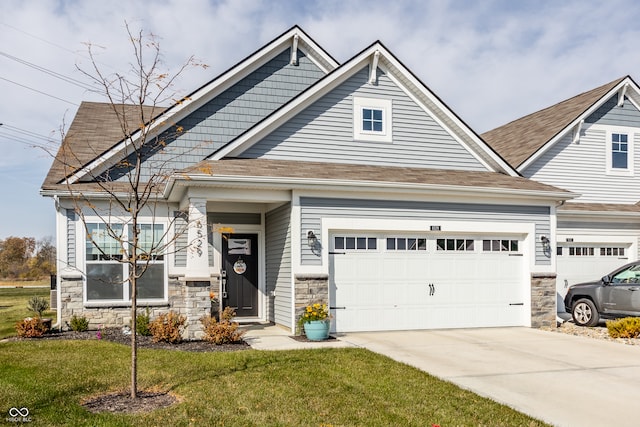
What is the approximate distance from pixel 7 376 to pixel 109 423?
308 centimetres

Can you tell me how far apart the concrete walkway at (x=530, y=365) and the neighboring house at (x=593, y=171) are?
14.6 ft

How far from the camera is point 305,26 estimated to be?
16797 mm

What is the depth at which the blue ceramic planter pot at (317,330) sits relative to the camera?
11.4m

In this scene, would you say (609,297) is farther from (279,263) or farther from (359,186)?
(279,263)

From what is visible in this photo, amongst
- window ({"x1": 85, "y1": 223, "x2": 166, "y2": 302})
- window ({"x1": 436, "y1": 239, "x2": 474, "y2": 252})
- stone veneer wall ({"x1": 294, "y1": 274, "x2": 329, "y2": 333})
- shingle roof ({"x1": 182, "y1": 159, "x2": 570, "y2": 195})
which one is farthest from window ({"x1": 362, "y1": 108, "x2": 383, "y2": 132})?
window ({"x1": 85, "y1": 223, "x2": 166, "y2": 302})

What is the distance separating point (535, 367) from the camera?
905 centimetres

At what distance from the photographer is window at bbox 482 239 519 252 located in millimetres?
13922

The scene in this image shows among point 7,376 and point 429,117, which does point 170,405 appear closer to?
point 7,376

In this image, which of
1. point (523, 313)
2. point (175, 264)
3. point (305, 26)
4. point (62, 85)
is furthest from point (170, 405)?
point (62, 85)

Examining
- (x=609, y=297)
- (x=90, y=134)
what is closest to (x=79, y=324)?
(x=90, y=134)

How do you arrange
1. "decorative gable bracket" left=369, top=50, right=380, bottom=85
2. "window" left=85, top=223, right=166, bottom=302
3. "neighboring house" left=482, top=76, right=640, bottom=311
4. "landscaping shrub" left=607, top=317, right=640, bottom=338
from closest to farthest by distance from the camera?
1. "landscaping shrub" left=607, top=317, right=640, bottom=338
2. "window" left=85, top=223, right=166, bottom=302
3. "decorative gable bracket" left=369, top=50, right=380, bottom=85
4. "neighboring house" left=482, top=76, right=640, bottom=311

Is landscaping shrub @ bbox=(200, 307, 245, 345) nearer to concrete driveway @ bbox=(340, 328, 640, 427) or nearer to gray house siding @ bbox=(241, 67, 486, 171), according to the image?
concrete driveway @ bbox=(340, 328, 640, 427)

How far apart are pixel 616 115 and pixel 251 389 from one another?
51.6 feet

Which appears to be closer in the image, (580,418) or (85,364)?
(580,418)
